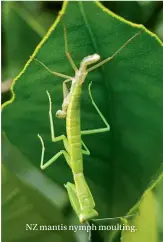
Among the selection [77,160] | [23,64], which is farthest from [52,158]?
[23,64]

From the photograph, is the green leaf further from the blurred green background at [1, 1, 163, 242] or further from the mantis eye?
the mantis eye

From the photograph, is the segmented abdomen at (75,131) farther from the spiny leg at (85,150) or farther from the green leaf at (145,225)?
the green leaf at (145,225)

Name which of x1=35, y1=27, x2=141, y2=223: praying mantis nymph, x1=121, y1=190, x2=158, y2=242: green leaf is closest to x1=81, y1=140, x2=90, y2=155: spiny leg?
x1=35, y1=27, x2=141, y2=223: praying mantis nymph

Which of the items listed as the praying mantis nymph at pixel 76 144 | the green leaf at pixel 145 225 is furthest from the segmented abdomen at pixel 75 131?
the green leaf at pixel 145 225

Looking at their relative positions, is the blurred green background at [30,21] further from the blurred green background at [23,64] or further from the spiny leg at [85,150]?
the spiny leg at [85,150]

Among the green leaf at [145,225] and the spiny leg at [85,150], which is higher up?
the spiny leg at [85,150]

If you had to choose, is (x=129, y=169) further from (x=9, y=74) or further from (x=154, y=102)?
(x=9, y=74)

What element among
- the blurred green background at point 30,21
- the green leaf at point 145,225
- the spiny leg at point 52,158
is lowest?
the green leaf at point 145,225

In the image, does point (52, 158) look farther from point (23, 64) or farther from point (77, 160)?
point (23, 64)
